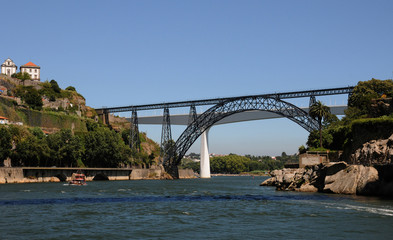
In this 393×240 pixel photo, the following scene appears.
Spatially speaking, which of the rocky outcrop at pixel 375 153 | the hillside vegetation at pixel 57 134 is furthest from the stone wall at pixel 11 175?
the rocky outcrop at pixel 375 153

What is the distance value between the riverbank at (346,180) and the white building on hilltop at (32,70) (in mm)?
95739

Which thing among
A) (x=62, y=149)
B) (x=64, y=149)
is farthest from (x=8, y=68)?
(x=62, y=149)

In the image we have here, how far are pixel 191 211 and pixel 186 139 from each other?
218 ft

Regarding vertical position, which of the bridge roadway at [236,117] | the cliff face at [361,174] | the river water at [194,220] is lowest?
the river water at [194,220]

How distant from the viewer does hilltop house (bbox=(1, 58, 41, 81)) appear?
127m

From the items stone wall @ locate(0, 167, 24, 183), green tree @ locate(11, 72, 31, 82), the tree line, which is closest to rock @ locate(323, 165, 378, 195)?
stone wall @ locate(0, 167, 24, 183)

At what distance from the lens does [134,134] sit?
102m

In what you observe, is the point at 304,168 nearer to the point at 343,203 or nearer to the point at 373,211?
the point at 343,203

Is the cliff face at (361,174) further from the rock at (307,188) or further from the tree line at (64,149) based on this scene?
the tree line at (64,149)

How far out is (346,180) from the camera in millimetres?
43969

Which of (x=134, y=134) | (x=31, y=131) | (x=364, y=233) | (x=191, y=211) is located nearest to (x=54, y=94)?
(x=134, y=134)

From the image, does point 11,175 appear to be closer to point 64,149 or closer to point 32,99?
point 64,149

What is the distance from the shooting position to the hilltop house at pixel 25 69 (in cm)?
12725

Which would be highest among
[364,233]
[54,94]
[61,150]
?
[54,94]
